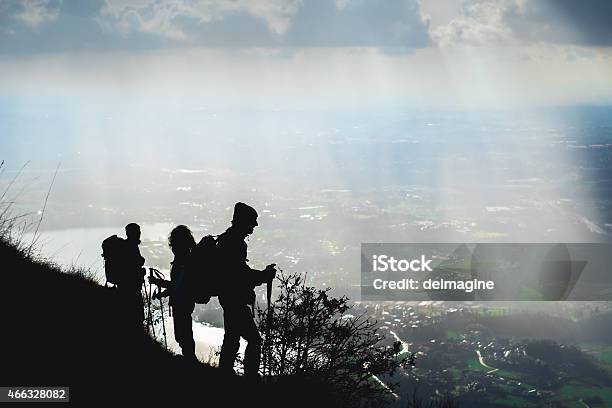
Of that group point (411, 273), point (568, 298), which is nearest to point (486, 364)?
point (568, 298)

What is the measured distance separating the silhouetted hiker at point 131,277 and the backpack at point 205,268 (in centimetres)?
186

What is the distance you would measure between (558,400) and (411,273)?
2971 inches

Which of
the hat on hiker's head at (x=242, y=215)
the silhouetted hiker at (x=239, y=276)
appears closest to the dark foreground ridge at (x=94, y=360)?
the silhouetted hiker at (x=239, y=276)

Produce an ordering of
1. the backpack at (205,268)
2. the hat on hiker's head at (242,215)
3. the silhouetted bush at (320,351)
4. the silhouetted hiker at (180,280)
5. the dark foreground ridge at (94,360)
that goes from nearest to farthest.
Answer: the dark foreground ridge at (94,360)
the hat on hiker's head at (242,215)
the backpack at (205,268)
the silhouetted hiker at (180,280)
the silhouetted bush at (320,351)

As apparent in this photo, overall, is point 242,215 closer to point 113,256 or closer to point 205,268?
point 205,268

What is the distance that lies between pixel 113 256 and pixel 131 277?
0.42 m

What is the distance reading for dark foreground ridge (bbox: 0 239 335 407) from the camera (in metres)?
6.11

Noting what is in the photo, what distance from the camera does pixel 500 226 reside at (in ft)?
652

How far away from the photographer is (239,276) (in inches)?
279

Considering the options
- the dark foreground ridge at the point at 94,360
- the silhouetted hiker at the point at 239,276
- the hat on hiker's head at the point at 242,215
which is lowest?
the dark foreground ridge at the point at 94,360

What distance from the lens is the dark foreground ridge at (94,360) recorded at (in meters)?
6.11

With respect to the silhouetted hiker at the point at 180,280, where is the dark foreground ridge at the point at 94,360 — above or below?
below

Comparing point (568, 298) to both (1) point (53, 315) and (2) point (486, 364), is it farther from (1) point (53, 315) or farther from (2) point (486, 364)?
(1) point (53, 315)

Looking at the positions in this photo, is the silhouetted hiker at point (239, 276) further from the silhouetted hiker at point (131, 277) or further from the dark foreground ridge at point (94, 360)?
the silhouetted hiker at point (131, 277)
